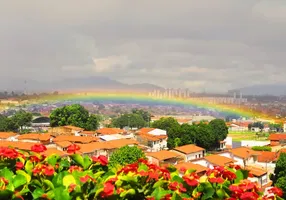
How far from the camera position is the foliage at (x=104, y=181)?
2209mm

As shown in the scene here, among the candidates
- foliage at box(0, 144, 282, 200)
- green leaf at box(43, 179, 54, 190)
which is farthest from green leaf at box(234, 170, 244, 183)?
green leaf at box(43, 179, 54, 190)

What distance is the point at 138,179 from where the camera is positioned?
8.10ft

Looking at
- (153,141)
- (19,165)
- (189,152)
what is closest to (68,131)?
(153,141)

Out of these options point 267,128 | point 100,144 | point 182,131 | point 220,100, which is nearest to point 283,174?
point 100,144

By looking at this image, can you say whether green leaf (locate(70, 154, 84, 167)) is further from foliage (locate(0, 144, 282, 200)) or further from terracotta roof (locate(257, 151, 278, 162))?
terracotta roof (locate(257, 151, 278, 162))

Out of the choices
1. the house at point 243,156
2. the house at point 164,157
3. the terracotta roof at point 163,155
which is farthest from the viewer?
the house at point 243,156

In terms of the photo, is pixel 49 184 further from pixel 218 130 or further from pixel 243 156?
pixel 218 130

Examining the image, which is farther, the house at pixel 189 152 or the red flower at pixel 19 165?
the house at pixel 189 152

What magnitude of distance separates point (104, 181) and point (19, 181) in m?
0.49

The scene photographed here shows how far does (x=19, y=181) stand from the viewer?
2.25 meters

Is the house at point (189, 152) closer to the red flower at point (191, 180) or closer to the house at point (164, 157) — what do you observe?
the house at point (164, 157)

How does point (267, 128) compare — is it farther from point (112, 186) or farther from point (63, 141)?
point (112, 186)

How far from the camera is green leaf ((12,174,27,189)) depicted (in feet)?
7.34

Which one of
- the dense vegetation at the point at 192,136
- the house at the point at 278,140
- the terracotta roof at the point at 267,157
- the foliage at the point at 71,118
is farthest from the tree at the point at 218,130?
the foliage at the point at 71,118
